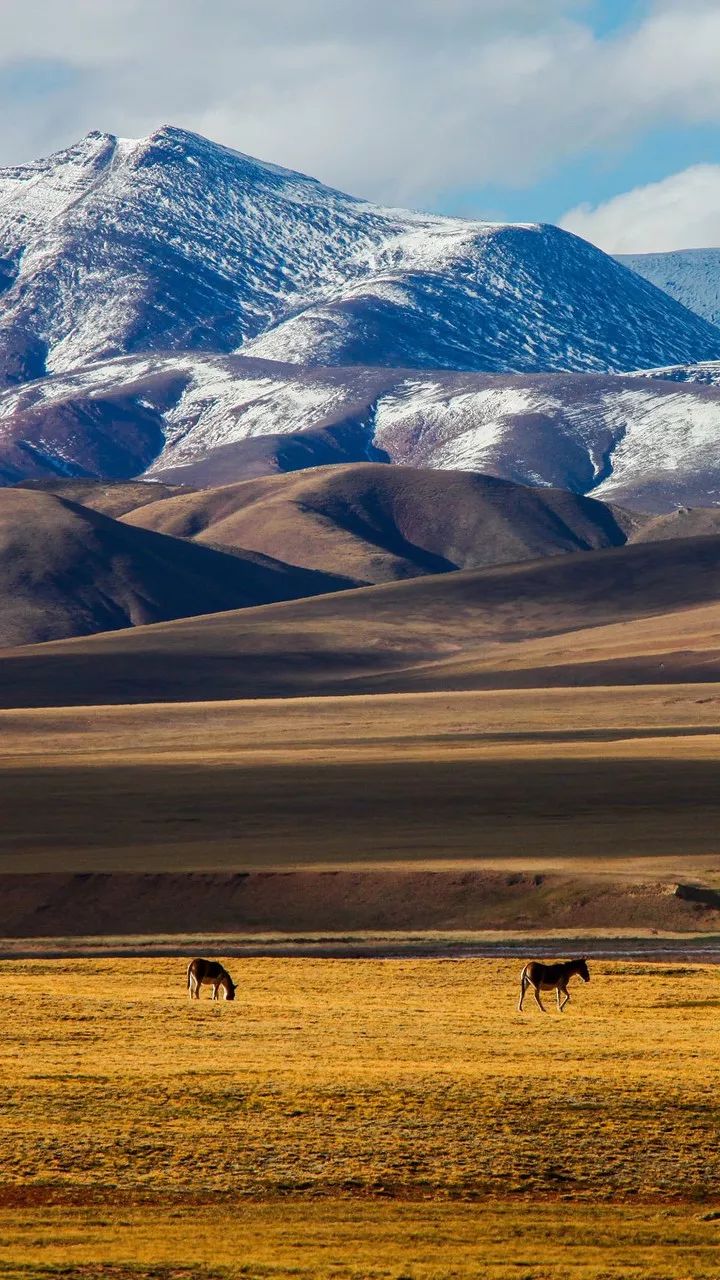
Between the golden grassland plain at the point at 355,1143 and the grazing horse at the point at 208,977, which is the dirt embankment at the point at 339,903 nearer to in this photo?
the grazing horse at the point at 208,977

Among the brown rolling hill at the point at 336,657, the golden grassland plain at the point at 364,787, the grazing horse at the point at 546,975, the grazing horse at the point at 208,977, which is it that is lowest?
the grazing horse at the point at 208,977

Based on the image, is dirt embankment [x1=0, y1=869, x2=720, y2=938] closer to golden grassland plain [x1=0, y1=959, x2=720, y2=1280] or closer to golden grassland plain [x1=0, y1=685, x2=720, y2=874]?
golden grassland plain [x1=0, y1=685, x2=720, y2=874]

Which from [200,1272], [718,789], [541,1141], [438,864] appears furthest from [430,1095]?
[718,789]

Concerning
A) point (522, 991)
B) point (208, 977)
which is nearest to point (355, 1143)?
point (522, 991)

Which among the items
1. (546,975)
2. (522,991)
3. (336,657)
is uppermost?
(336,657)

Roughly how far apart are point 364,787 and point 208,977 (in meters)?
44.5

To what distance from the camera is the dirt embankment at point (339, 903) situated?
176 ft

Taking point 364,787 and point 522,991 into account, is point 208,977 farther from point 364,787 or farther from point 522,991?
point 364,787

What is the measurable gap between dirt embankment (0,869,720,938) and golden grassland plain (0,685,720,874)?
9.39ft

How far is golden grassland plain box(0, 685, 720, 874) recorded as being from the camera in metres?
63.8

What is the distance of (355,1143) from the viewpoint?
22.5 m

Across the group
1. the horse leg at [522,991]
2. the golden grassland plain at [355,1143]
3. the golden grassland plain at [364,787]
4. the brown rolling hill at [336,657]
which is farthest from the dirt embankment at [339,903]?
the brown rolling hill at [336,657]

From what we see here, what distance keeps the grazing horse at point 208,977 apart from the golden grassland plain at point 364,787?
79.4ft

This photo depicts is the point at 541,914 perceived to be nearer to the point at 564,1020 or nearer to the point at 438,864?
the point at 438,864
